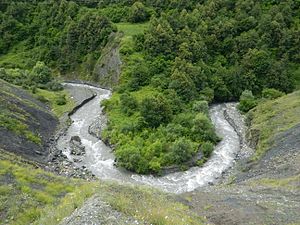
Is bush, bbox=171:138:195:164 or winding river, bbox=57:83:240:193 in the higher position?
bush, bbox=171:138:195:164

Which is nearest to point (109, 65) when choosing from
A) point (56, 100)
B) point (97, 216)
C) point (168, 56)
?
point (168, 56)

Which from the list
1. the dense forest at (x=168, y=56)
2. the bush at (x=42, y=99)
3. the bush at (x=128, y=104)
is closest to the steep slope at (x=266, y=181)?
the dense forest at (x=168, y=56)

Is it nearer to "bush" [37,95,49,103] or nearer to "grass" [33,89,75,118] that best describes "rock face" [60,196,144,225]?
"grass" [33,89,75,118]

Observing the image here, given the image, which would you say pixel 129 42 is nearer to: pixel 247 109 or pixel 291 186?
pixel 247 109

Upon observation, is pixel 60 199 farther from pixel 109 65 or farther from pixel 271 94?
pixel 109 65

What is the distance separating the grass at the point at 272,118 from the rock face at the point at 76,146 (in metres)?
26.9

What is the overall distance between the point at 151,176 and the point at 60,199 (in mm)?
26528

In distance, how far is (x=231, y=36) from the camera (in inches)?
4222

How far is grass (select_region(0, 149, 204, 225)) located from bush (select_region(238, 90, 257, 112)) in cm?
5242

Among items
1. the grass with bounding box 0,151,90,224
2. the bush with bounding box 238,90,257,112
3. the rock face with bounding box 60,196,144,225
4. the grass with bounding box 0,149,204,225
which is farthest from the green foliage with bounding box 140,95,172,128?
the rock face with bounding box 60,196,144,225

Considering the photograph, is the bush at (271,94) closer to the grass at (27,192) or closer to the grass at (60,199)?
the grass at (60,199)

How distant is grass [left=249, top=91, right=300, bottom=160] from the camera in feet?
217

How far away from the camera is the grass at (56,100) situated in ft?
286

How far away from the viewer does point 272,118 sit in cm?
7412
